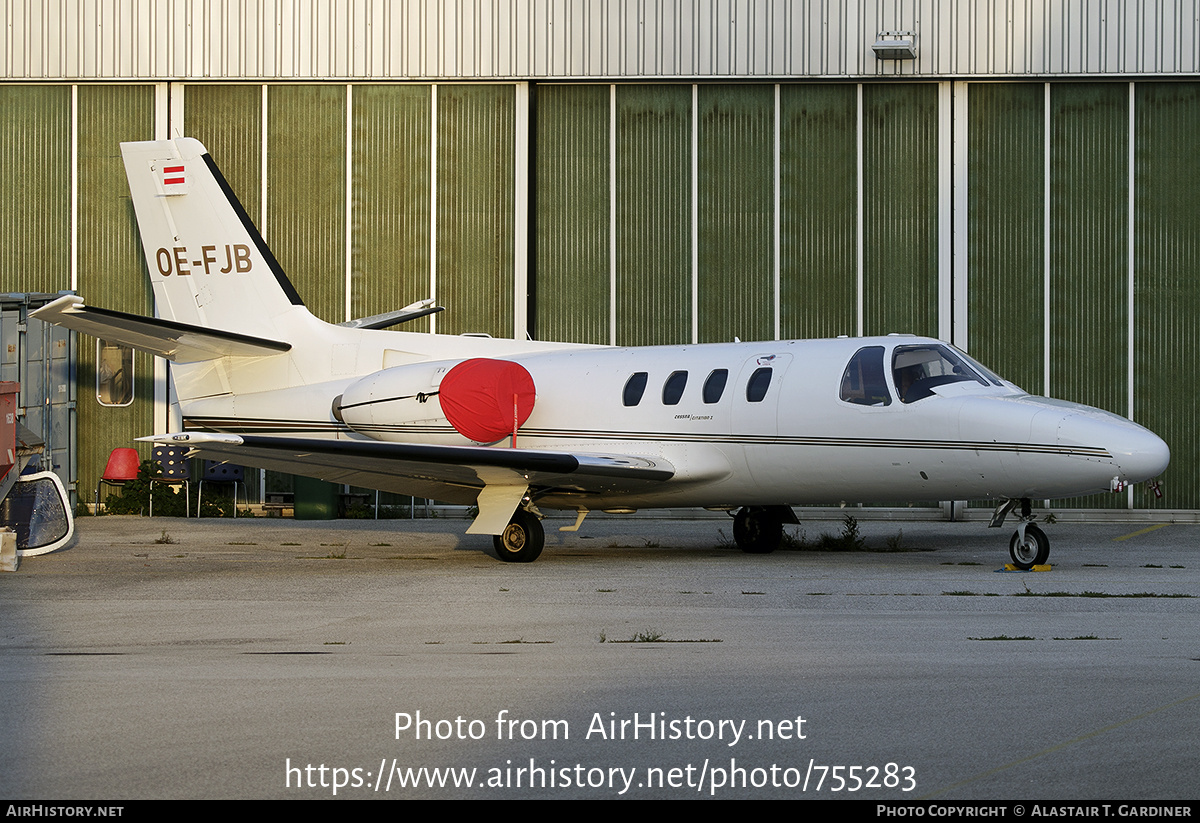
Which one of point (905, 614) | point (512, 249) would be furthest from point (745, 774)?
point (512, 249)

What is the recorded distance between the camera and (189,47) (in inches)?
888

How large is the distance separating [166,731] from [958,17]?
19.7 m

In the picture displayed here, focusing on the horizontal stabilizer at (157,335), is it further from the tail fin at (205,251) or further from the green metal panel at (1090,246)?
the green metal panel at (1090,246)

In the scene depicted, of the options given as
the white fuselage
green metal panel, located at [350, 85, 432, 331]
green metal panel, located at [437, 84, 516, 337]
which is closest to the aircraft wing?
the white fuselage

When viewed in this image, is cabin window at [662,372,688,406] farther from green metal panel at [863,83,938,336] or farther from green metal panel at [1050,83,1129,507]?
green metal panel at [1050,83,1129,507]

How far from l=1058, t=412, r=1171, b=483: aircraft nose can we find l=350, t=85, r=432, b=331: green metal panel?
523 inches

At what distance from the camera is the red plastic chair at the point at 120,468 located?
22047 mm

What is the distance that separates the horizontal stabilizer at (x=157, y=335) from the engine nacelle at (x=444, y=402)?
5.20 ft

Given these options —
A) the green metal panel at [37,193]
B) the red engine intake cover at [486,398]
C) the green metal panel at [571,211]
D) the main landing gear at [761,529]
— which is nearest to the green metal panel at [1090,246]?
the green metal panel at [571,211]

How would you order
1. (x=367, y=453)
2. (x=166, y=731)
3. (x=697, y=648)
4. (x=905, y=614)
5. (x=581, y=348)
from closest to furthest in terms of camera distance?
(x=166, y=731) → (x=697, y=648) → (x=905, y=614) → (x=367, y=453) → (x=581, y=348)

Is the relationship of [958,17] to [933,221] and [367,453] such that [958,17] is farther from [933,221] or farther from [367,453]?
[367,453]

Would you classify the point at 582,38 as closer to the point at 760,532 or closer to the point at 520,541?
the point at 760,532

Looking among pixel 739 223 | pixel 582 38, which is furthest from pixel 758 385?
pixel 582 38

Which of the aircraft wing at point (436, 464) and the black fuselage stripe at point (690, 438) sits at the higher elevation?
the black fuselage stripe at point (690, 438)
